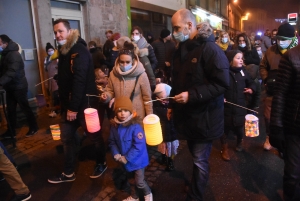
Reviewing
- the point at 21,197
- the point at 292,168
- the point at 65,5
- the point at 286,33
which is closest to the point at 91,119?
the point at 21,197

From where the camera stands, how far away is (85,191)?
3615mm

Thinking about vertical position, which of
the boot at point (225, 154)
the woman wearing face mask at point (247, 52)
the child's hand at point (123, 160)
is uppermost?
the woman wearing face mask at point (247, 52)

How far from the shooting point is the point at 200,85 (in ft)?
8.68

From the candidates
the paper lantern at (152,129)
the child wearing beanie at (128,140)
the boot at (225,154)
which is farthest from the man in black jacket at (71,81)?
the boot at (225,154)

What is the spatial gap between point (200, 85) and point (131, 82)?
1.00m

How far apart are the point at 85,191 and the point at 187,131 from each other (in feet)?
5.68

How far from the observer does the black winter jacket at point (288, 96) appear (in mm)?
2457

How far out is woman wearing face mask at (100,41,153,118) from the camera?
10.7 feet

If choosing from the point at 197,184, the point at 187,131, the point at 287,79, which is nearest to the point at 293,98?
the point at 287,79

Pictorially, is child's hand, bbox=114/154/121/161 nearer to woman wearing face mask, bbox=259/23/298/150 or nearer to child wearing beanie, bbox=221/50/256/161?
child wearing beanie, bbox=221/50/256/161

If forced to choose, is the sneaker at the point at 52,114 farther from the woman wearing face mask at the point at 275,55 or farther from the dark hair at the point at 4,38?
the woman wearing face mask at the point at 275,55

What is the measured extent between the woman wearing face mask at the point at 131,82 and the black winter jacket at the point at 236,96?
58.7 inches

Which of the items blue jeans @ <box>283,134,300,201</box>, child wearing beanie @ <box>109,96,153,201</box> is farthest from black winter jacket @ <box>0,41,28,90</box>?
blue jeans @ <box>283,134,300,201</box>

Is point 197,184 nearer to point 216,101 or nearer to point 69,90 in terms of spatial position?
point 216,101
